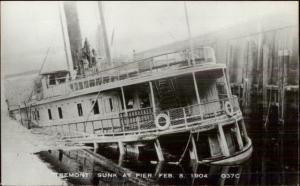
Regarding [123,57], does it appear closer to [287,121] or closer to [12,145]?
[12,145]

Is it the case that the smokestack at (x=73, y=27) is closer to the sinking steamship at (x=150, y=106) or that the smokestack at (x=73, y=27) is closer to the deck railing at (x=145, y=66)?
the sinking steamship at (x=150, y=106)

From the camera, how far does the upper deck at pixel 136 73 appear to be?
206 inches

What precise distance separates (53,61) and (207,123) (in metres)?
2.48

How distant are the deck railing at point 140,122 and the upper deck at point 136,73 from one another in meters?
0.52

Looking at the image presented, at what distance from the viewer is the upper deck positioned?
5.24 m

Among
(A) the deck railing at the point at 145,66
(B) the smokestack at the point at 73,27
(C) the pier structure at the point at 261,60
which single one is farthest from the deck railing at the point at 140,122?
(B) the smokestack at the point at 73,27

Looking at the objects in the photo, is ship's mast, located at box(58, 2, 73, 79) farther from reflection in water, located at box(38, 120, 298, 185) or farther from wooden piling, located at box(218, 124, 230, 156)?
wooden piling, located at box(218, 124, 230, 156)

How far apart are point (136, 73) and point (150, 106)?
592 millimetres

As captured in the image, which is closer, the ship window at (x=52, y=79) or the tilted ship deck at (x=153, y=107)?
the tilted ship deck at (x=153, y=107)

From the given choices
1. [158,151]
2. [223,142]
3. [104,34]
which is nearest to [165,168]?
[158,151]

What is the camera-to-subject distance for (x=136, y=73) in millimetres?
5809

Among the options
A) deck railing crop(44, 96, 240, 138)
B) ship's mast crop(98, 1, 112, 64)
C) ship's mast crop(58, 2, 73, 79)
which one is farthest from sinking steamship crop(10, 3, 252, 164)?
ship's mast crop(58, 2, 73, 79)

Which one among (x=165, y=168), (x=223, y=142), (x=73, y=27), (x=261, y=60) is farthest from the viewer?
(x=261, y=60)

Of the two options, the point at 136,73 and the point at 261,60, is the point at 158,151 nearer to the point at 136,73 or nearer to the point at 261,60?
A: the point at 136,73
